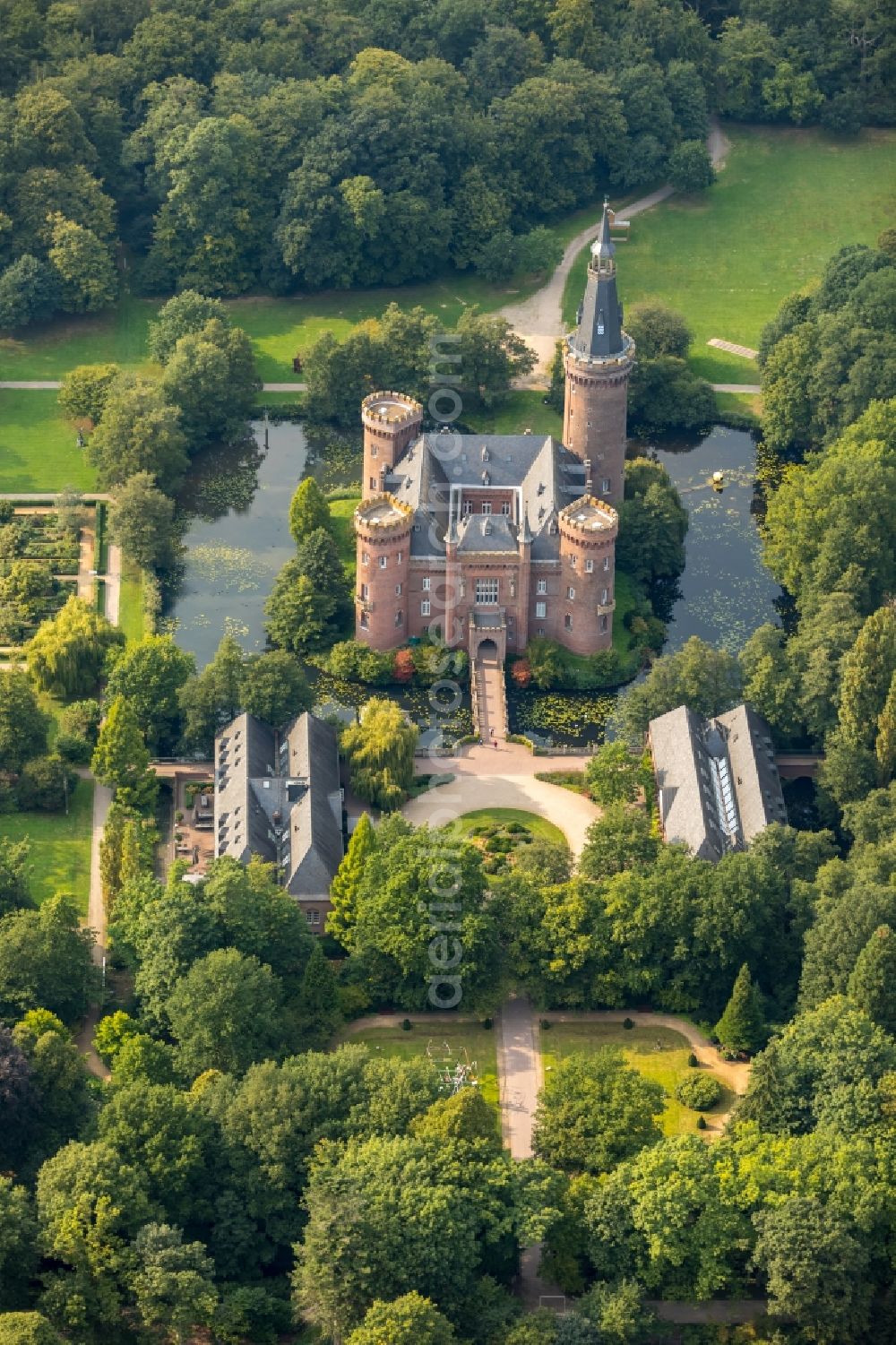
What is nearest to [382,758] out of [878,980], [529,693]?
[529,693]

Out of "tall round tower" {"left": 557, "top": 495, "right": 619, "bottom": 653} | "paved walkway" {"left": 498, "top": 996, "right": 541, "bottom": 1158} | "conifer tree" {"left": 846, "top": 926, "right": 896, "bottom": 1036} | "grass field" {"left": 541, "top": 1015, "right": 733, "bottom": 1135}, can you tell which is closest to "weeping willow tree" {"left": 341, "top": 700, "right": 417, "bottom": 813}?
"tall round tower" {"left": 557, "top": 495, "right": 619, "bottom": 653}

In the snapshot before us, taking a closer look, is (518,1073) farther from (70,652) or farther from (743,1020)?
(70,652)

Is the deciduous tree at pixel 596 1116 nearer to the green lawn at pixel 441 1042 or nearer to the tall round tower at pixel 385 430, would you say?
the green lawn at pixel 441 1042

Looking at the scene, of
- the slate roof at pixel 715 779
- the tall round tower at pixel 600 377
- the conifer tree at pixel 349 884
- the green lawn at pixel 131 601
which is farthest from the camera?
the tall round tower at pixel 600 377

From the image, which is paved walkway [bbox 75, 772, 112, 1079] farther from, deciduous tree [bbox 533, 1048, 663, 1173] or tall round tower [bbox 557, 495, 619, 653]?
tall round tower [bbox 557, 495, 619, 653]

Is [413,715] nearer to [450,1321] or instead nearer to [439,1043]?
[439,1043]

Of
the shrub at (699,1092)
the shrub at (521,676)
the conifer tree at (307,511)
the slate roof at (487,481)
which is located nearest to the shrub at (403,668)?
the shrub at (521,676)
